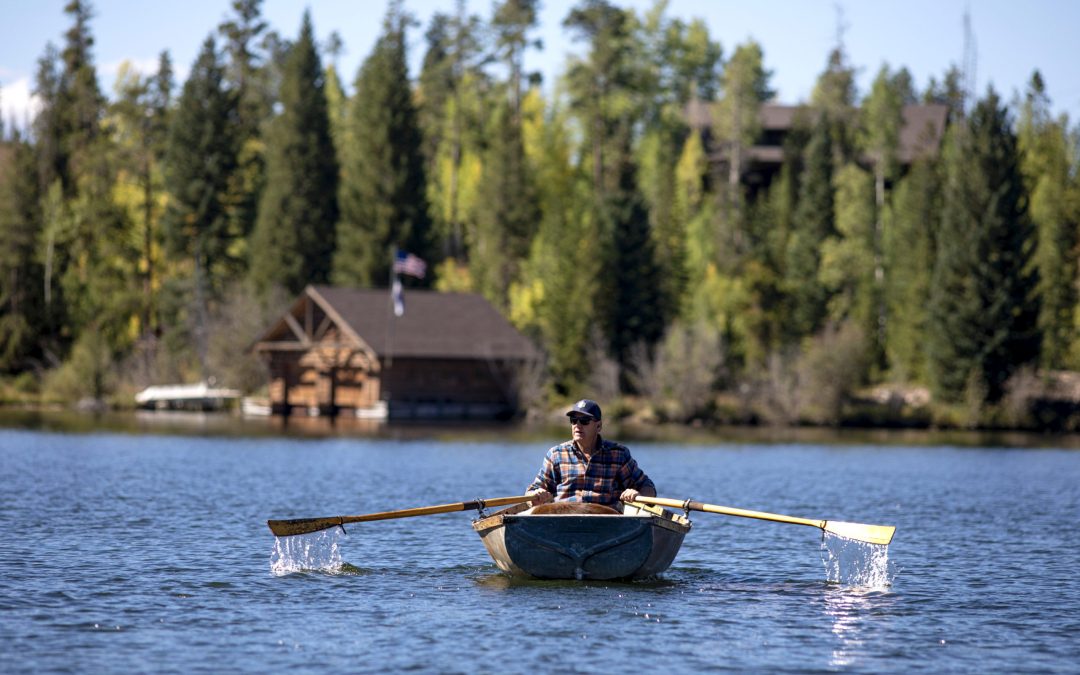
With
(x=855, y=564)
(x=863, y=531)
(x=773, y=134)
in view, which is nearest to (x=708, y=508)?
(x=863, y=531)

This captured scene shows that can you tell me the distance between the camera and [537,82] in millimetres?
108625

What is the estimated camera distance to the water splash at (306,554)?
20.2 m

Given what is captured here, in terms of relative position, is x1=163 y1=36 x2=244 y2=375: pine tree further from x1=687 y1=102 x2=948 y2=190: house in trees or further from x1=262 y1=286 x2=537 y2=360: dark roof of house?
x1=687 y1=102 x2=948 y2=190: house in trees

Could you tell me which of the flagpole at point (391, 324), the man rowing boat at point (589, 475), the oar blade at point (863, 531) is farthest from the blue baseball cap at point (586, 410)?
the flagpole at point (391, 324)

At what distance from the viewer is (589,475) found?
19.5 meters

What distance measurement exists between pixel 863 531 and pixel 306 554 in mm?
7314

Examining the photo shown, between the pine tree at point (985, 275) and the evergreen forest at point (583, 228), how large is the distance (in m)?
0.12

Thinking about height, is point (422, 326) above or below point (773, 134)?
below

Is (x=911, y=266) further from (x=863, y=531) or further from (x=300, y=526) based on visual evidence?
(x=300, y=526)

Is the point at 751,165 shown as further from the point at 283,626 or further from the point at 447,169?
the point at 283,626

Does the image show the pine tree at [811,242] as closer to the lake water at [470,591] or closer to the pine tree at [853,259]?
the pine tree at [853,259]

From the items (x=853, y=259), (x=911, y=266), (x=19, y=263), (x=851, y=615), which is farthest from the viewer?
(x=853, y=259)

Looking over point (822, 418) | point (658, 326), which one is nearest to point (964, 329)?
point (822, 418)

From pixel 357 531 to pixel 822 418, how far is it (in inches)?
2068
